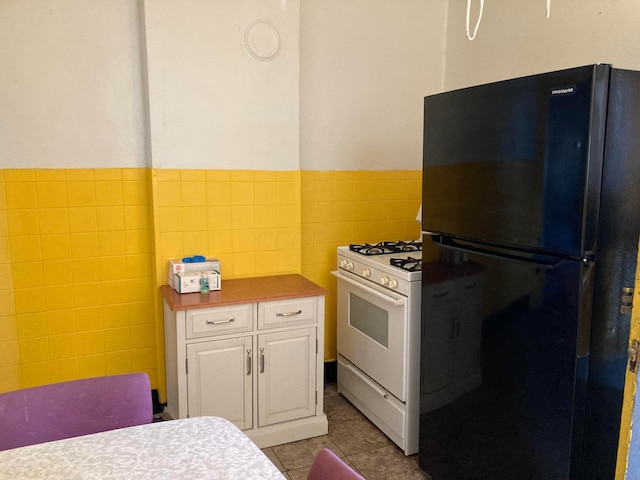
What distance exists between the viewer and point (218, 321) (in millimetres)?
2594

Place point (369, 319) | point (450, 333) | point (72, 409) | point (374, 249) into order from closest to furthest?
1. point (72, 409)
2. point (450, 333)
3. point (369, 319)
4. point (374, 249)

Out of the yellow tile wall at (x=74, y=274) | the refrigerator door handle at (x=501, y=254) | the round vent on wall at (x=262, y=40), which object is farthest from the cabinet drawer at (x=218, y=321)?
the round vent on wall at (x=262, y=40)

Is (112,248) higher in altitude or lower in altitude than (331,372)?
higher

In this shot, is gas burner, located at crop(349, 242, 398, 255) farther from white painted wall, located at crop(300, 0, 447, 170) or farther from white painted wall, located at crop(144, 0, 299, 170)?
white painted wall, located at crop(144, 0, 299, 170)

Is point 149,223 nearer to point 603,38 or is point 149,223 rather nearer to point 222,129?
point 222,129

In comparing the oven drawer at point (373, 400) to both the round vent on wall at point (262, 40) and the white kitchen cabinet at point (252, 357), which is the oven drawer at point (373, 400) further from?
the round vent on wall at point (262, 40)

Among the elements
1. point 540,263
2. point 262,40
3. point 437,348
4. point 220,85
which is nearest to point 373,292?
point 437,348

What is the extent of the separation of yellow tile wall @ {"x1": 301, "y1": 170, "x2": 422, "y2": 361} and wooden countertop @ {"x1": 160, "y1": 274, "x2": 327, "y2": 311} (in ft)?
1.40

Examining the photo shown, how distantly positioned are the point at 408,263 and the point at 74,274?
174 cm

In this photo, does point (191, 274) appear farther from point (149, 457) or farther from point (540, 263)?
point (540, 263)

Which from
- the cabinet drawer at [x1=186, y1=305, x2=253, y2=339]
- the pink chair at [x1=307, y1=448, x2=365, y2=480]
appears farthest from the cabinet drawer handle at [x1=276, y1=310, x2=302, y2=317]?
the pink chair at [x1=307, y1=448, x2=365, y2=480]

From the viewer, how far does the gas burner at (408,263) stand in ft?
8.38

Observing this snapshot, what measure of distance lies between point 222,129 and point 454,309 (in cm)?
154

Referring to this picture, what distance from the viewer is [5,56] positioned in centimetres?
256
